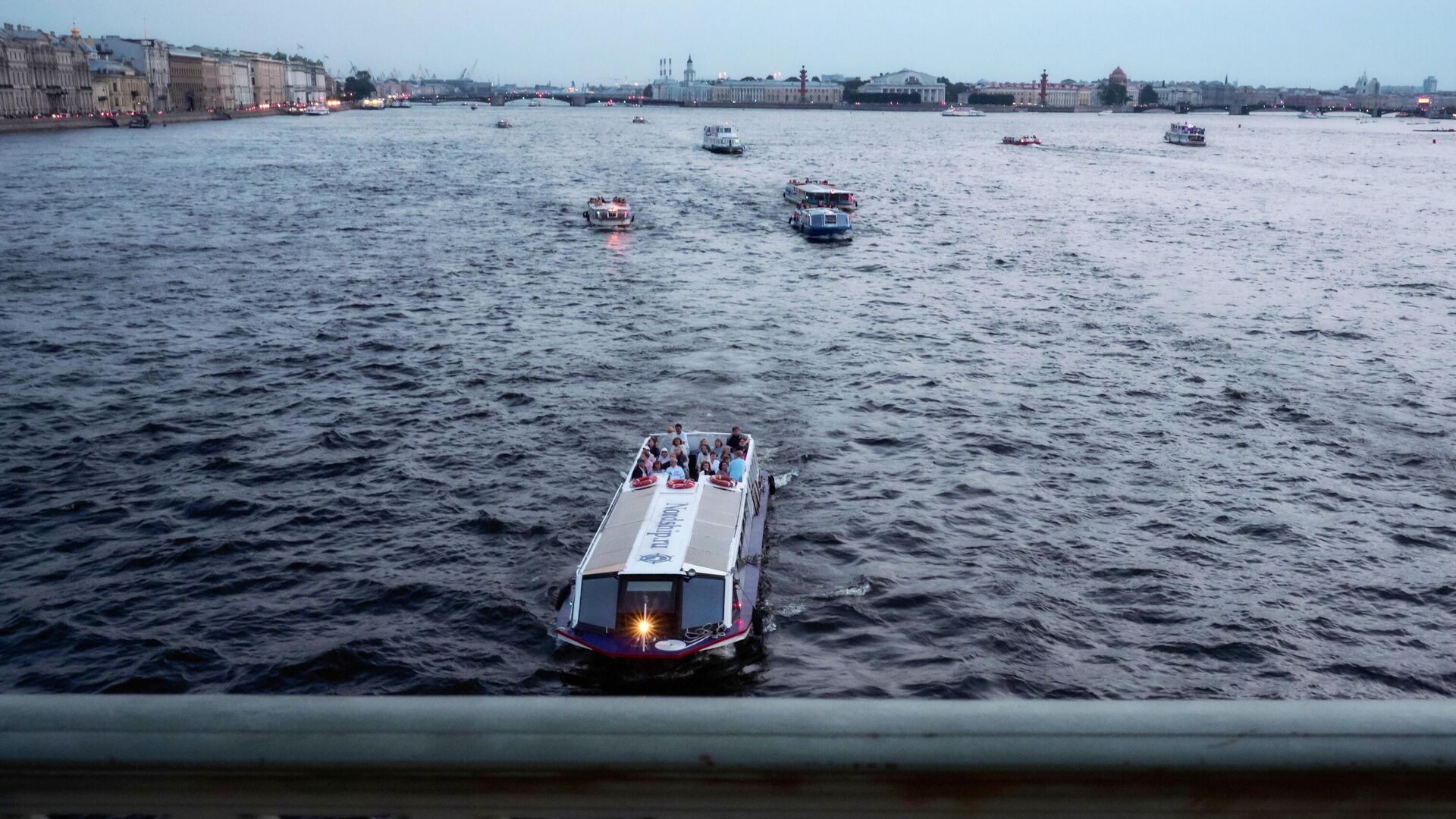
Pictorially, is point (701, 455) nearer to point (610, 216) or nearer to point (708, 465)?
point (708, 465)

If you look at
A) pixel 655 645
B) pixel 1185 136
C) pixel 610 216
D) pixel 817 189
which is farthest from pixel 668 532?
pixel 1185 136

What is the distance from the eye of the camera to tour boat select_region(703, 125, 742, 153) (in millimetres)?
134875

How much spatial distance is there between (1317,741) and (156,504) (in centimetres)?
2723

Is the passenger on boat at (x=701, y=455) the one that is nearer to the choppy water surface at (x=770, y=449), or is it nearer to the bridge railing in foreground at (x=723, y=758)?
the choppy water surface at (x=770, y=449)

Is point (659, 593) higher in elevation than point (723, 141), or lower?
lower

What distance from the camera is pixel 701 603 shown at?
18328mm

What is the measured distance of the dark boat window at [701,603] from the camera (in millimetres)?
18281

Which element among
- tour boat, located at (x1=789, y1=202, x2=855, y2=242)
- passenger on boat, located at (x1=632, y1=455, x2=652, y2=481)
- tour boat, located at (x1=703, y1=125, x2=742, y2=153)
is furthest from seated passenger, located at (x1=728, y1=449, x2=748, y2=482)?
tour boat, located at (x1=703, y1=125, x2=742, y2=153)

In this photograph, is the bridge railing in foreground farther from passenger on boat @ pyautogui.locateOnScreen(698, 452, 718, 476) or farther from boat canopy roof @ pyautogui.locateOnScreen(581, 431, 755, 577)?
passenger on boat @ pyautogui.locateOnScreen(698, 452, 718, 476)

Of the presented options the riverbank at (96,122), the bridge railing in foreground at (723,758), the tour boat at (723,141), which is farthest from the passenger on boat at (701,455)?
the riverbank at (96,122)

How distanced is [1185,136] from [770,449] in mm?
160699

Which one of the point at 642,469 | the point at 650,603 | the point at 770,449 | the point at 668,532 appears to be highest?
the point at 642,469

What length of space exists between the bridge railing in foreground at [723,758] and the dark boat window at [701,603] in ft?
53.5

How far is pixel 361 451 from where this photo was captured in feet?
95.7
